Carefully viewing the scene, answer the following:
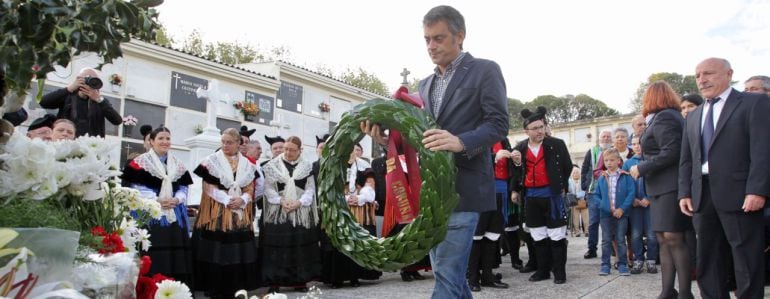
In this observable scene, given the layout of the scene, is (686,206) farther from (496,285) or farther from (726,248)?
(496,285)

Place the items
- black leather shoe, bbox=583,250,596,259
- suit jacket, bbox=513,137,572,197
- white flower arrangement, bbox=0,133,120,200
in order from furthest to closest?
1. black leather shoe, bbox=583,250,596,259
2. suit jacket, bbox=513,137,572,197
3. white flower arrangement, bbox=0,133,120,200

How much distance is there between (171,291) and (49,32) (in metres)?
0.79

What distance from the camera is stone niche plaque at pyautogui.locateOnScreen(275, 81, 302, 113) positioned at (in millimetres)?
21000

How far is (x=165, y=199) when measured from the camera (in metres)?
5.60

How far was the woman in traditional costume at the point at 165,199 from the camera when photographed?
5.56 metres

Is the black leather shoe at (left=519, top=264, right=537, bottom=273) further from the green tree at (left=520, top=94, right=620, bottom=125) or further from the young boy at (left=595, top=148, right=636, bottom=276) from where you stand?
the green tree at (left=520, top=94, right=620, bottom=125)

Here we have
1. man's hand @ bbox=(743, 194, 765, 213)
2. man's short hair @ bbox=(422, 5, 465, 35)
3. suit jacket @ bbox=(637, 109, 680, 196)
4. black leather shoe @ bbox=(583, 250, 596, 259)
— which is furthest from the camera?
black leather shoe @ bbox=(583, 250, 596, 259)

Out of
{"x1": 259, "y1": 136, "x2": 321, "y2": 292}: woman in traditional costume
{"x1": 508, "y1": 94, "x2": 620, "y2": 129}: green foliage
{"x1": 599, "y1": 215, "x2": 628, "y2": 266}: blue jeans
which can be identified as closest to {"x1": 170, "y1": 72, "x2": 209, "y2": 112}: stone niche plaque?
{"x1": 259, "y1": 136, "x2": 321, "y2": 292}: woman in traditional costume

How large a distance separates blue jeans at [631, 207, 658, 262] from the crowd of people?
0.01 m

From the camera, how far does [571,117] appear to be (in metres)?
59.3

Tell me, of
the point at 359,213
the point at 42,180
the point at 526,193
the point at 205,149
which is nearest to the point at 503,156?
the point at 526,193

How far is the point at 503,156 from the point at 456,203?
15.1 ft

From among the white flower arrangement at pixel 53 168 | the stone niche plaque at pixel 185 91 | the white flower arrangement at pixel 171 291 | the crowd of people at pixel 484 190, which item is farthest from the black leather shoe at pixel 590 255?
the stone niche plaque at pixel 185 91

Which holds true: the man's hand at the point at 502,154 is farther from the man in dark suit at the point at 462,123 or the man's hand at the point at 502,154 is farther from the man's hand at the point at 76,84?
the man's hand at the point at 76,84
